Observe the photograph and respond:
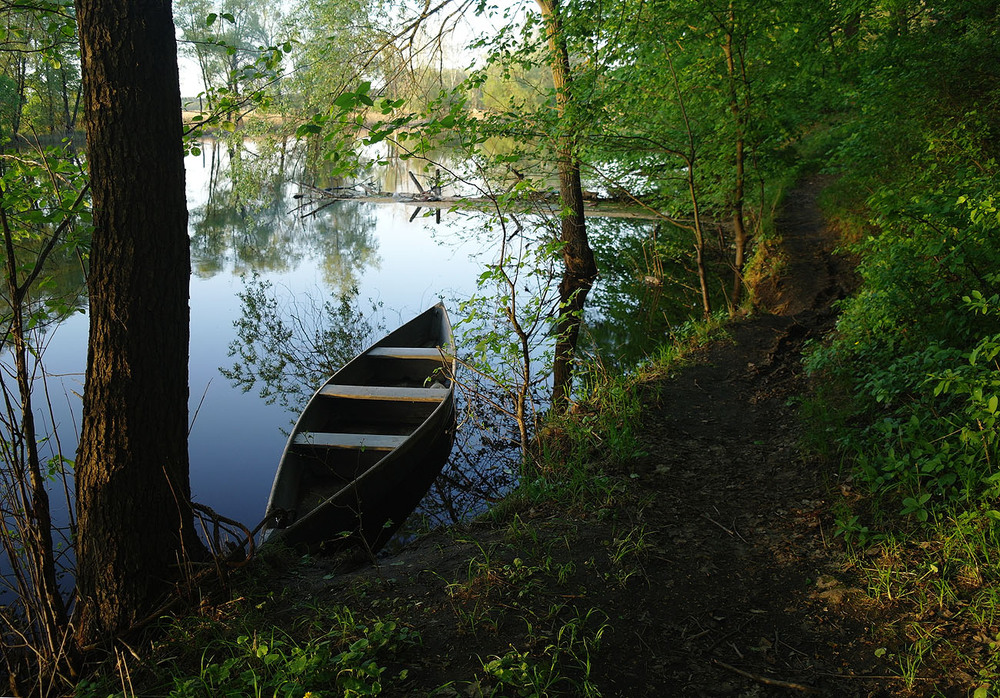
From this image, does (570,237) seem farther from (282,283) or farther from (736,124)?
(282,283)

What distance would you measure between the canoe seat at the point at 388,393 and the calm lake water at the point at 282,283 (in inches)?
41.2

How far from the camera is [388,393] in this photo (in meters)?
6.66

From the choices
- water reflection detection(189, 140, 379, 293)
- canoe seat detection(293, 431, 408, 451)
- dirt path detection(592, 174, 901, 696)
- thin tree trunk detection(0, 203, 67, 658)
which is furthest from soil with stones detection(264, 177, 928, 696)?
water reflection detection(189, 140, 379, 293)

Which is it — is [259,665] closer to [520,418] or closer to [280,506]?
[280,506]

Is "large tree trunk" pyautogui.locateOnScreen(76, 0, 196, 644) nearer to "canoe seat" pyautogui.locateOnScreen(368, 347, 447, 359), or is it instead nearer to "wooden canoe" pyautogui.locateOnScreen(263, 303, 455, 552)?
"wooden canoe" pyautogui.locateOnScreen(263, 303, 455, 552)

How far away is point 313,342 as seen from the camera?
32.5 ft

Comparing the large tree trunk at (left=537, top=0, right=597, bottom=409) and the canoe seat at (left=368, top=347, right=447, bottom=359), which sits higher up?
the large tree trunk at (left=537, top=0, right=597, bottom=409)

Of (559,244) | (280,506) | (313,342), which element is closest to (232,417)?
(313,342)

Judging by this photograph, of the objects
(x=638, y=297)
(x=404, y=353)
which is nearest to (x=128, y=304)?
(x=404, y=353)

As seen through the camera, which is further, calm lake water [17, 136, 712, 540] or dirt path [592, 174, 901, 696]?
calm lake water [17, 136, 712, 540]

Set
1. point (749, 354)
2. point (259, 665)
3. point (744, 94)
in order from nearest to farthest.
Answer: point (259, 665)
point (749, 354)
point (744, 94)

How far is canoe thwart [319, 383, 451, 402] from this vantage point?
21.7ft

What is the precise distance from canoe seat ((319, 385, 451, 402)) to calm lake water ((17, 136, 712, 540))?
1.05 meters

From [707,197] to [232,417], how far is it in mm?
6864
